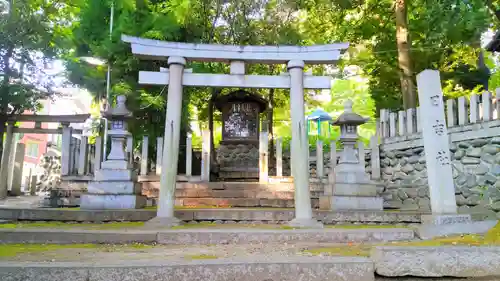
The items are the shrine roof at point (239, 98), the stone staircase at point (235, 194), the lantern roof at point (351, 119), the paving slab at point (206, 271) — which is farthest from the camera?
the shrine roof at point (239, 98)

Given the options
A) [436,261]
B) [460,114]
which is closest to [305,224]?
[436,261]

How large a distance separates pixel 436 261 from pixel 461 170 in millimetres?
5437

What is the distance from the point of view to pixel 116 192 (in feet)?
25.3

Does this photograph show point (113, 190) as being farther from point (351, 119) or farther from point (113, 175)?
point (351, 119)

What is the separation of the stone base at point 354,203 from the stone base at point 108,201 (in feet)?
13.2

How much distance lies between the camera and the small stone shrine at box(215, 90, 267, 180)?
14.9m

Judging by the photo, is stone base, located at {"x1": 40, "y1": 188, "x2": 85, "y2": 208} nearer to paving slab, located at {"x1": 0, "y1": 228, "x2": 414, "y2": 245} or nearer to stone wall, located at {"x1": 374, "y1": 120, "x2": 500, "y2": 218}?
paving slab, located at {"x1": 0, "y1": 228, "x2": 414, "y2": 245}

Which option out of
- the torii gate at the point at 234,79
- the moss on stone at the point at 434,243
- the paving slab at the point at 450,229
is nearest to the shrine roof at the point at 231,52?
the torii gate at the point at 234,79

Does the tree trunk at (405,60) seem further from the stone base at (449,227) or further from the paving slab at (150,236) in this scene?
the paving slab at (150,236)

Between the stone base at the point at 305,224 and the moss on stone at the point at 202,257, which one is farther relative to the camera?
the stone base at the point at 305,224

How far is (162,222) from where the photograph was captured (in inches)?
243

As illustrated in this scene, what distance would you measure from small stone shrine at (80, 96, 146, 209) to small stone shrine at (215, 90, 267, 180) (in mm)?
6587

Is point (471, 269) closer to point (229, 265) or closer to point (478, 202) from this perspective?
point (229, 265)

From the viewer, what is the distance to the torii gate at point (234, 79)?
646 centimetres
